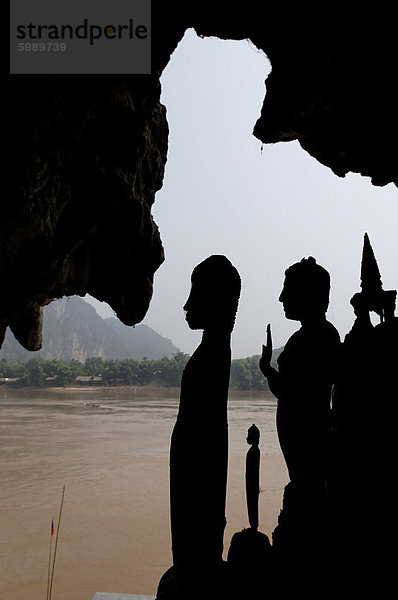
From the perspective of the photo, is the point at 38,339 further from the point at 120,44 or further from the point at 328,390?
the point at 328,390

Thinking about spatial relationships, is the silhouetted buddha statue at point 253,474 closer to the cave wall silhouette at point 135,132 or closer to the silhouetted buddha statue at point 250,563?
the silhouetted buddha statue at point 250,563

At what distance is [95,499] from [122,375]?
175 feet

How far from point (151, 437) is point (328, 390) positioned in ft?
93.6

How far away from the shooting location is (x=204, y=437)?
2055 mm

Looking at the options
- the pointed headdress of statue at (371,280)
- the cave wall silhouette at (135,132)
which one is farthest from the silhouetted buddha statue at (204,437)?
the cave wall silhouette at (135,132)

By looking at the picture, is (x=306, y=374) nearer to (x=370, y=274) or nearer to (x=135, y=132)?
(x=370, y=274)

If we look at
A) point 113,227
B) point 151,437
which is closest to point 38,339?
point 113,227

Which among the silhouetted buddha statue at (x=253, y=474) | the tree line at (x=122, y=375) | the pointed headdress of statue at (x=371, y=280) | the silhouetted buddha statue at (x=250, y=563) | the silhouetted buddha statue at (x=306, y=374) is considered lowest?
the tree line at (x=122, y=375)

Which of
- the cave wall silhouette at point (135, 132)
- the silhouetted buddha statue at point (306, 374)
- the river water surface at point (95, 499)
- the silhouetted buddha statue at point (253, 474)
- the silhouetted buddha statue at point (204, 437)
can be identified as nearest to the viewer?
the silhouetted buddha statue at point (204, 437)

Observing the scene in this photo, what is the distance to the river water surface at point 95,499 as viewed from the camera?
922cm

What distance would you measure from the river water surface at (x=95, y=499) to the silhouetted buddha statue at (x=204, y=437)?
811 cm

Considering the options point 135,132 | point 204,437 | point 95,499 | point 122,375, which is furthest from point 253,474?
point 122,375

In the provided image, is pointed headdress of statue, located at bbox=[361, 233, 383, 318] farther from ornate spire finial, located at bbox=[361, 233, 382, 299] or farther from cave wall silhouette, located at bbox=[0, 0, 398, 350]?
cave wall silhouette, located at bbox=[0, 0, 398, 350]

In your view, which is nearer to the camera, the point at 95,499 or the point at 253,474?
the point at 253,474
